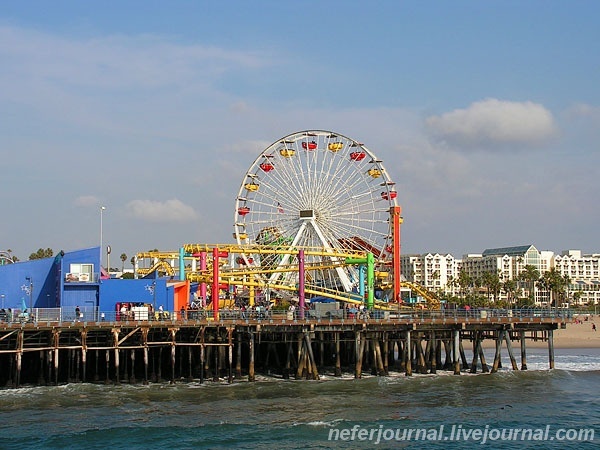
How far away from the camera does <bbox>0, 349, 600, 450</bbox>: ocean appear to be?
3375 centimetres

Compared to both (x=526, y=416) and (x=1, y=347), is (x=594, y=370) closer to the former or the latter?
(x=526, y=416)

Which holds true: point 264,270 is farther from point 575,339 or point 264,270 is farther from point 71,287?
point 575,339

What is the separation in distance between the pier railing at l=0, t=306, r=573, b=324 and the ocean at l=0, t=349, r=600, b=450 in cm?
362

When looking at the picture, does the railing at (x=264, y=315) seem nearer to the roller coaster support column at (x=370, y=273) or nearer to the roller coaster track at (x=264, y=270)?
the roller coaster support column at (x=370, y=273)

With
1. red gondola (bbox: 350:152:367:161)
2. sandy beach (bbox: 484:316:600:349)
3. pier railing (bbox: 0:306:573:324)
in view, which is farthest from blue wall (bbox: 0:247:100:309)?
sandy beach (bbox: 484:316:600:349)

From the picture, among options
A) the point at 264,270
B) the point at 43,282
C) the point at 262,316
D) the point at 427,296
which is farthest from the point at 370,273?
the point at 43,282

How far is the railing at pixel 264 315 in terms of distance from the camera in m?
47.5

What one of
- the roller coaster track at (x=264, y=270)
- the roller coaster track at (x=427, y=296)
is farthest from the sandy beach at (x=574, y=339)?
the roller coaster track at (x=264, y=270)

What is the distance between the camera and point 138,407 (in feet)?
131

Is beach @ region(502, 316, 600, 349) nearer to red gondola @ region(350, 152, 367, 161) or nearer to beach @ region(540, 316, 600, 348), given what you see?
beach @ region(540, 316, 600, 348)

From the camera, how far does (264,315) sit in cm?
5241

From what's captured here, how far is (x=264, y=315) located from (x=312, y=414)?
14.6 meters

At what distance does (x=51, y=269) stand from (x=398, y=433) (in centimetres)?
2716

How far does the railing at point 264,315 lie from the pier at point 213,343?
0.15 metres
